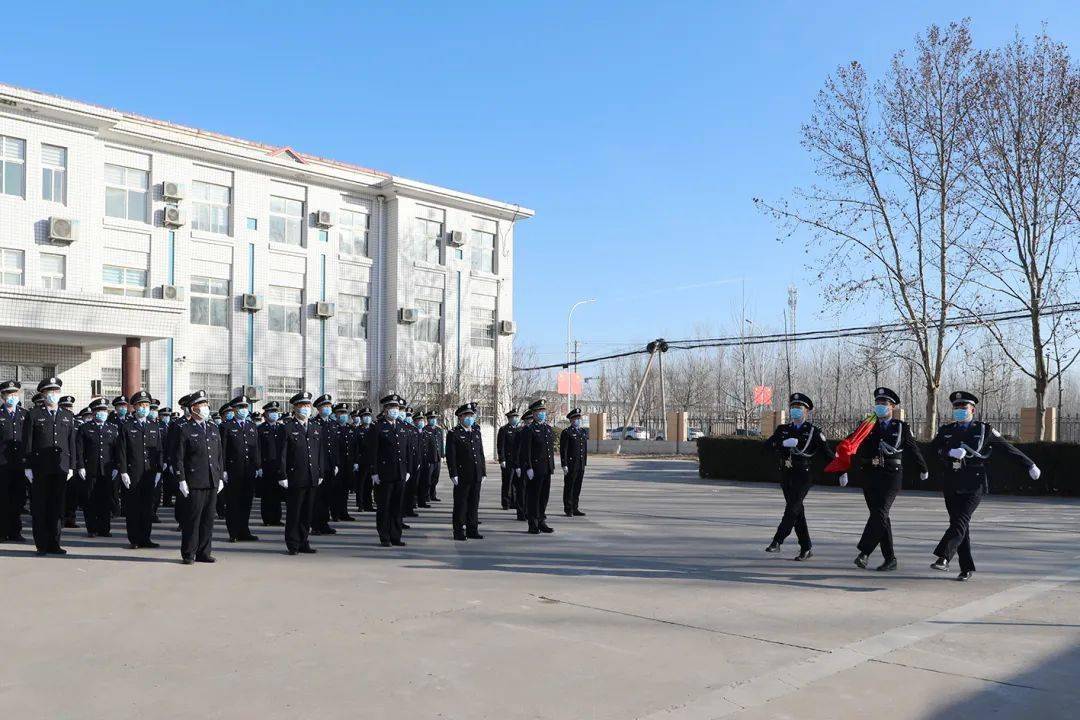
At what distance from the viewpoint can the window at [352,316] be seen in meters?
34.4

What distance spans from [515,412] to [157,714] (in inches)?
464

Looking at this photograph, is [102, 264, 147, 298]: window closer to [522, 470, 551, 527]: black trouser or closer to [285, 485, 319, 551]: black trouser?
[285, 485, 319, 551]: black trouser

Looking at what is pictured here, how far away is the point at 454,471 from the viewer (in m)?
12.1

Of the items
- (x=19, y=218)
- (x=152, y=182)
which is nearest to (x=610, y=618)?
(x=19, y=218)

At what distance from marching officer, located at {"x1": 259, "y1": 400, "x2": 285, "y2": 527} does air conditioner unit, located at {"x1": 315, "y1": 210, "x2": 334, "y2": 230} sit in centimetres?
1909

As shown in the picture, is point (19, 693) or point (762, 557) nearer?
point (19, 693)

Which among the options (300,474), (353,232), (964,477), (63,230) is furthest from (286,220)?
(964,477)

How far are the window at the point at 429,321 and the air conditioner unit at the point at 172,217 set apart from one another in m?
10.3

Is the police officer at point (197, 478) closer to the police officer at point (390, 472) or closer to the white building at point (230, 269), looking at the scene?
the police officer at point (390, 472)

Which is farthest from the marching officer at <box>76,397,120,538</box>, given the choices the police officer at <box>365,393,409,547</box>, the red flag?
the red flag

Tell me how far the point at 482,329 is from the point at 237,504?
26707 millimetres

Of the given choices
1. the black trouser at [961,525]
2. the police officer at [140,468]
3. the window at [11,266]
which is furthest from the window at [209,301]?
the black trouser at [961,525]

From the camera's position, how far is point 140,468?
481 inches

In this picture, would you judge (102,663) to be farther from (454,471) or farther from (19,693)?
(454,471)
